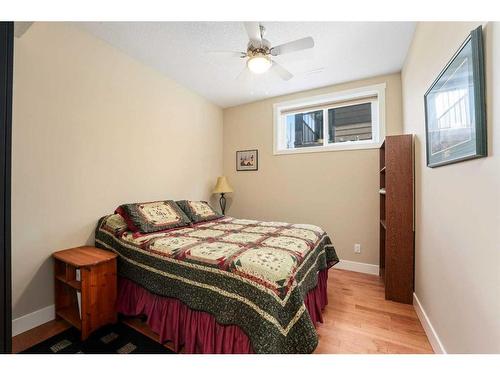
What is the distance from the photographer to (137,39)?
84.4 inches

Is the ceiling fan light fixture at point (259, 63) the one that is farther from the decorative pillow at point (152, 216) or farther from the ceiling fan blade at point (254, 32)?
the decorative pillow at point (152, 216)

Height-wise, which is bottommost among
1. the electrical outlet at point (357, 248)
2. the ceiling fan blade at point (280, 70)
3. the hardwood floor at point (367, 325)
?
the hardwood floor at point (367, 325)

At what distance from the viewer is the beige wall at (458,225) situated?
0.87m

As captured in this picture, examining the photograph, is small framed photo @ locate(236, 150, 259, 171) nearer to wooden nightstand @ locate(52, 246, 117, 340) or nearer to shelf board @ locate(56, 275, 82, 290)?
wooden nightstand @ locate(52, 246, 117, 340)

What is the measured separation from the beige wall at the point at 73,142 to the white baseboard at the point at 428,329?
2.95 metres

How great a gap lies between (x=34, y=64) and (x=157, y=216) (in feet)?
5.24

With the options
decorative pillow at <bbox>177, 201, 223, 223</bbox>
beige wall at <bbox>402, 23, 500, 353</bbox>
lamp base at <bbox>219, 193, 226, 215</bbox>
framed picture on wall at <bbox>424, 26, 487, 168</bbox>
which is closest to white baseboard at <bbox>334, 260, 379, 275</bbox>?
beige wall at <bbox>402, 23, 500, 353</bbox>

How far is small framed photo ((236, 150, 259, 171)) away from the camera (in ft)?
12.0

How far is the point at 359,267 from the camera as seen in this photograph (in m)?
2.91

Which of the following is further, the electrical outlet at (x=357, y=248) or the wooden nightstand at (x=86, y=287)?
the electrical outlet at (x=357, y=248)

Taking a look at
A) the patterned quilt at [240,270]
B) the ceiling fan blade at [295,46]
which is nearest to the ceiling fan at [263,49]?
the ceiling fan blade at [295,46]

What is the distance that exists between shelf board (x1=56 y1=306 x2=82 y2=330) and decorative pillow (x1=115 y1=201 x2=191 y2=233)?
2.53 ft

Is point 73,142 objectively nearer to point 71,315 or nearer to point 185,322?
point 71,315

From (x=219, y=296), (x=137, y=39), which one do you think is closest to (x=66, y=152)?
(x=137, y=39)
